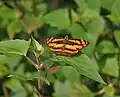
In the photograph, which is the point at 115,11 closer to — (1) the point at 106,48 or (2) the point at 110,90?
(1) the point at 106,48

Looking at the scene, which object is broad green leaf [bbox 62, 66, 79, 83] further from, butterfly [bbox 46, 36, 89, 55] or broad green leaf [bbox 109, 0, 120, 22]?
butterfly [bbox 46, 36, 89, 55]

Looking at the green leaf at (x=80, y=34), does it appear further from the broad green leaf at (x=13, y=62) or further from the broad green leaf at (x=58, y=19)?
the broad green leaf at (x=13, y=62)

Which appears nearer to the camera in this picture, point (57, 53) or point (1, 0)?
point (57, 53)

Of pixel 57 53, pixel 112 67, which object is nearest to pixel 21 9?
pixel 112 67

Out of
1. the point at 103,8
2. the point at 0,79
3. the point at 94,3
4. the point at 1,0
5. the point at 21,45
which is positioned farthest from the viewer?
the point at 1,0

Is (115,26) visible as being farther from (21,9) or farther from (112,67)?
(21,9)

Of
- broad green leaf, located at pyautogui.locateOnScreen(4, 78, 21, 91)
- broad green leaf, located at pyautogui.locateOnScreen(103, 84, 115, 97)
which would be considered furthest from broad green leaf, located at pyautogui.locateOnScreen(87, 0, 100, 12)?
broad green leaf, located at pyautogui.locateOnScreen(4, 78, 21, 91)
